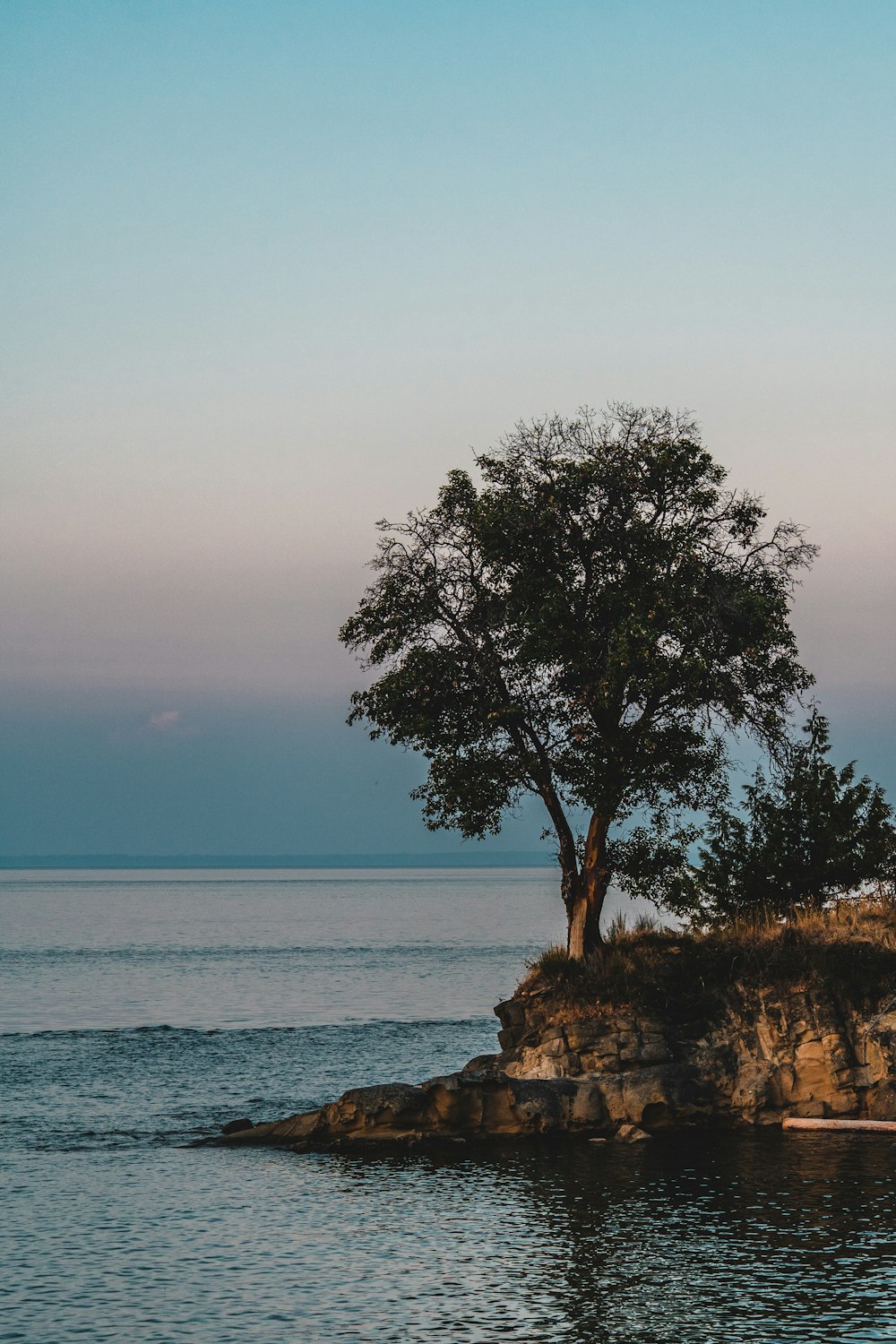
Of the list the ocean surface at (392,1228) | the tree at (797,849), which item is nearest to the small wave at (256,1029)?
the ocean surface at (392,1228)

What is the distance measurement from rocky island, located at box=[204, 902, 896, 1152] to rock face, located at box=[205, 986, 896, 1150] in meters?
0.04

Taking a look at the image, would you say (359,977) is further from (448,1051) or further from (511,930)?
(511,930)

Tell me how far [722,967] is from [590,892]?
4501 millimetres

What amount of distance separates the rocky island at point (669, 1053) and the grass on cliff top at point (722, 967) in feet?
0.16

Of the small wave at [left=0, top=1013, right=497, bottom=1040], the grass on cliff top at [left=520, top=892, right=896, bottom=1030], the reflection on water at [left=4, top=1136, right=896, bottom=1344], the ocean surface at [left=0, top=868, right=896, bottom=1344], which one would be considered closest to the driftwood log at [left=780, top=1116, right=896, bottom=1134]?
the ocean surface at [left=0, top=868, right=896, bottom=1344]

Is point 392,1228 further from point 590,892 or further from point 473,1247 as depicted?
point 590,892

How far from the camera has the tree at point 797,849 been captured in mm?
44906

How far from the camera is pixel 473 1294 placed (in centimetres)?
2158

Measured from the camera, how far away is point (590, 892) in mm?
41250

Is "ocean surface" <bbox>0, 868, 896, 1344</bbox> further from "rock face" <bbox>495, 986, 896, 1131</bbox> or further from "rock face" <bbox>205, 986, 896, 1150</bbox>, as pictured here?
"rock face" <bbox>495, 986, 896, 1131</bbox>

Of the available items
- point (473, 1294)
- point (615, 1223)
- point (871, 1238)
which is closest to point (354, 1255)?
point (473, 1294)

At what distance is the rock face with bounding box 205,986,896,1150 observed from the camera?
1355 inches

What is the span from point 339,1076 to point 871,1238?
2597 centimetres

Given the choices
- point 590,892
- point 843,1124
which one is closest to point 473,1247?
point 843,1124
